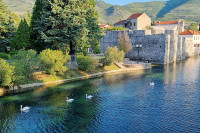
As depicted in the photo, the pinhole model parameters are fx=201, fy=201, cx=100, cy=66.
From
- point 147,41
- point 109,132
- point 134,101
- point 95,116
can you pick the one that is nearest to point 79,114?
point 95,116

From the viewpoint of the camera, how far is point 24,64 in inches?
1232

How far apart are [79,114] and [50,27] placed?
23.8m

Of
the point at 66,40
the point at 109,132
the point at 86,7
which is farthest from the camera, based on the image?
the point at 86,7

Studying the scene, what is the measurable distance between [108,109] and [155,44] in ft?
118

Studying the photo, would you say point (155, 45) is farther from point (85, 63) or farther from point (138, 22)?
point (138, 22)

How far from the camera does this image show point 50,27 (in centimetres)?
3916

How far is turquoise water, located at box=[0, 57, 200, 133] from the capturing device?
17.4 metres

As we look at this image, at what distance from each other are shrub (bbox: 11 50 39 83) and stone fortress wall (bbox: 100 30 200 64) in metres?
31.5

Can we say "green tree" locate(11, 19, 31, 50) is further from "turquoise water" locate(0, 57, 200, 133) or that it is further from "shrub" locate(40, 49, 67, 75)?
"turquoise water" locate(0, 57, 200, 133)

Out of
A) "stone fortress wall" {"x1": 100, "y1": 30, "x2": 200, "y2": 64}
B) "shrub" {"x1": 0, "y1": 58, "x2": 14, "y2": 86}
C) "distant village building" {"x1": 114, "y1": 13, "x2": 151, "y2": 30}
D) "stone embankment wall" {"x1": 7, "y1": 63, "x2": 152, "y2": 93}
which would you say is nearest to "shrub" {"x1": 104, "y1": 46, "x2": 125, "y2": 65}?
"stone embankment wall" {"x1": 7, "y1": 63, "x2": 152, "y2": 93}

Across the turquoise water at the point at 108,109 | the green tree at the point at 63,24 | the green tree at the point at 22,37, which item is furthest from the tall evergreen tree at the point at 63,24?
the turquoise water at the point at 108,109

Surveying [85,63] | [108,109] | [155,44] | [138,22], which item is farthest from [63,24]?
[138,22]

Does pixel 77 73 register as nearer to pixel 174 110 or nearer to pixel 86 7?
pixel 86 7

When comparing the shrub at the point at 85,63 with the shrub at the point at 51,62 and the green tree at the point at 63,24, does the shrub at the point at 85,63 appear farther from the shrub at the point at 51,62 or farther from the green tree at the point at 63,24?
the shrub at the point at 51,62
